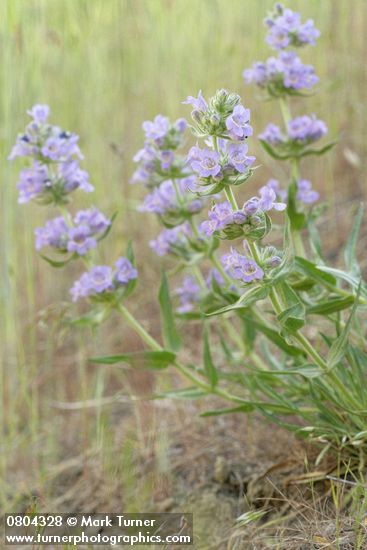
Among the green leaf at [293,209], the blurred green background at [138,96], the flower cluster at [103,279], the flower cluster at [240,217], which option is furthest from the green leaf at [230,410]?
the blurred green background at [138,96]

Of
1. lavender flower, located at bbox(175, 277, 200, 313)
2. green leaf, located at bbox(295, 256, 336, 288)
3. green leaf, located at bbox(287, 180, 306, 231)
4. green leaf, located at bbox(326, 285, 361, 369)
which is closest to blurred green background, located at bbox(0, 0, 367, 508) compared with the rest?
lavender flower, located at bbox(175, 277, 200, 313)

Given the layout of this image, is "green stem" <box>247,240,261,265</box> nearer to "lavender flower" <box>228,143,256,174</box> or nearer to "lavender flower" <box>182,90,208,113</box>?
"lavender flower" <box>228,143,256,174</box>

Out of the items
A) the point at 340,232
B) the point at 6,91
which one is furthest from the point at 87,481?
the point at 340,232

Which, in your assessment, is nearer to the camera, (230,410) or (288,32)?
(230,410)

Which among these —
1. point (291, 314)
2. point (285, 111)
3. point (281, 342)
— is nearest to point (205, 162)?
point (291, 314)

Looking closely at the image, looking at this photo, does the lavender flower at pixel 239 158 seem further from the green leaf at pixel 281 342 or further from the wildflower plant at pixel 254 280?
the green leaf at pixel 281 342

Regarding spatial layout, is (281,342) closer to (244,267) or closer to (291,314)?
(291,314)

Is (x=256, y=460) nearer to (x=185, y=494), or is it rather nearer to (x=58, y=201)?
(x=185, y=494)
